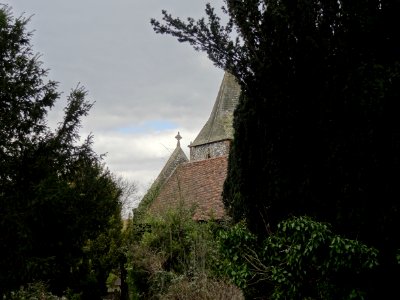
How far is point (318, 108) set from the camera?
5527 millimetres

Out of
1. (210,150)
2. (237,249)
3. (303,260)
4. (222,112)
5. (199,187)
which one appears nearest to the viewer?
(303,260)

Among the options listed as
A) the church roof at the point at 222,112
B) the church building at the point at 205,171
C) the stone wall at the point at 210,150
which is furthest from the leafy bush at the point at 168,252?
the church roof at the point at 222,112

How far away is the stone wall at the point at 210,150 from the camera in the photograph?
27.3 metres

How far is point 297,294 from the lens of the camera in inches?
219

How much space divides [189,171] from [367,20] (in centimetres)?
1636

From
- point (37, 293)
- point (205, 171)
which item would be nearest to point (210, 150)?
point (205, 171)

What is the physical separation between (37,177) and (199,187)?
1184 cm

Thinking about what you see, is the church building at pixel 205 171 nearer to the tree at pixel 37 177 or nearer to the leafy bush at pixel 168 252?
the leafy bush at pixel 168 252

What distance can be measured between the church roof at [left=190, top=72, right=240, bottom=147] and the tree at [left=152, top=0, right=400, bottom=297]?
2187 cm

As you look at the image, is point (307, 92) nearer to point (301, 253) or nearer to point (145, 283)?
point (301, 253)

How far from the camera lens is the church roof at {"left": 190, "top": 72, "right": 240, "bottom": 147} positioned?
28.2 metres

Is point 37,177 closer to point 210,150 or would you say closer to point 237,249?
point 237,249

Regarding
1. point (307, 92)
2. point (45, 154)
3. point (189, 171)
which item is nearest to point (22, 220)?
point (45, 154)

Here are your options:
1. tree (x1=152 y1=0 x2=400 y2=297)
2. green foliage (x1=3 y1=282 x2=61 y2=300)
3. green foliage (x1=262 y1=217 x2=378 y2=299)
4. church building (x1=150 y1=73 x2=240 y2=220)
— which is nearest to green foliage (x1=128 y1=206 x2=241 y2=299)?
church building (x1=150 y1=73 x2=240 y2=220)
